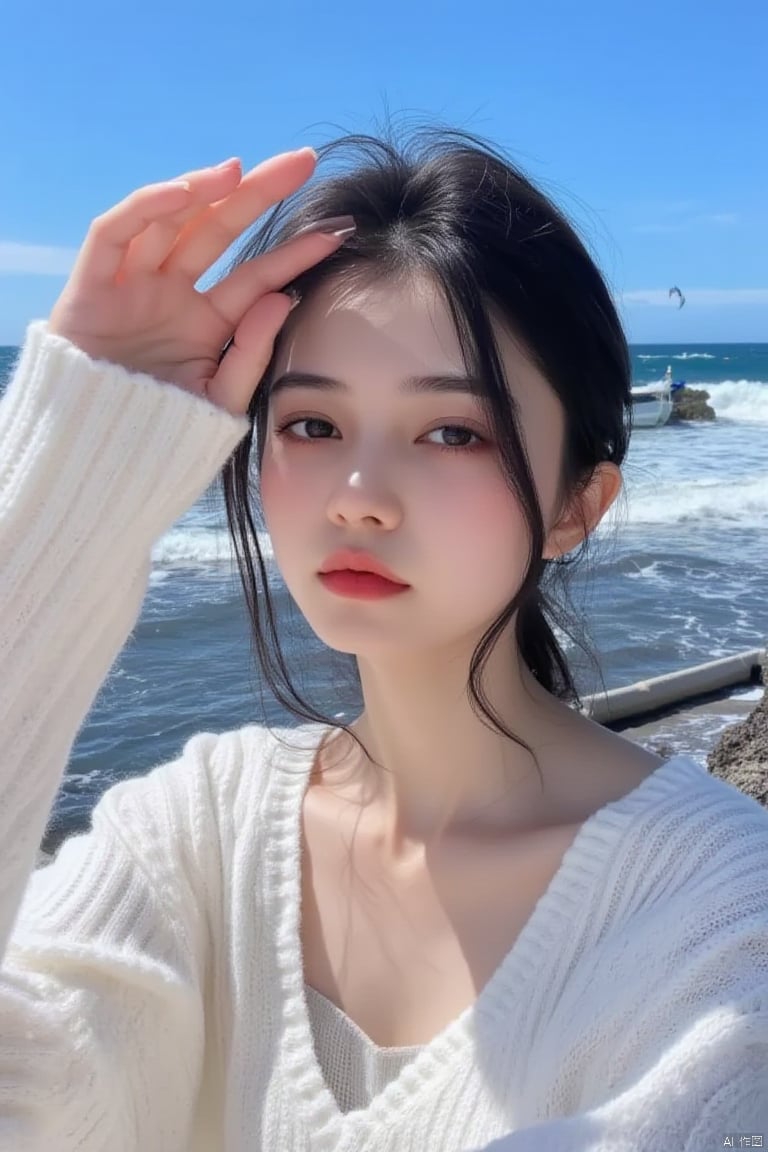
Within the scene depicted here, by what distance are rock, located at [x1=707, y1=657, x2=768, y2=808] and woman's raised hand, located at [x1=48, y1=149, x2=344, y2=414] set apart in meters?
2.50

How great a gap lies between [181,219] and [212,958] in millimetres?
990

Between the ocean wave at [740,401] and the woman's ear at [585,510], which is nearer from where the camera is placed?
the woman's ear at [585,510]

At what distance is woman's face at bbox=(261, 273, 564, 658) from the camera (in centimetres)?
126

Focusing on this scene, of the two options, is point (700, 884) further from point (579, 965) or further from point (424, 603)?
point (424, 603)

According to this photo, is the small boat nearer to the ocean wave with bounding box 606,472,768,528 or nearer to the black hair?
the ocean wave with bounding box 606,472,768,528

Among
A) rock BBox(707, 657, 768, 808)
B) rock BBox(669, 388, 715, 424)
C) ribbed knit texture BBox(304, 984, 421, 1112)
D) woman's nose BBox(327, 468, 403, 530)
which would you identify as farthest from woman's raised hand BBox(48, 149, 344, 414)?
rock BBox(669, 388, 715, 424)

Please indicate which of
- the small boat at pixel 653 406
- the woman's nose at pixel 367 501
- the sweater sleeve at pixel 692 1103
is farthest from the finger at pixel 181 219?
the small boat at pixel 653 406

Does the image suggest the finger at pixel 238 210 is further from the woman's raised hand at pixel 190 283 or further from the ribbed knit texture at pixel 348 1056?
the ribbed knit texture at pixel 348 1056

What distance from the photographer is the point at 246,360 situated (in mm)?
1280

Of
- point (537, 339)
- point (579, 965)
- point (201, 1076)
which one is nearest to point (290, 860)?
point (201, 1076)

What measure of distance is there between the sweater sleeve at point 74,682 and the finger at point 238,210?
0.59 ft

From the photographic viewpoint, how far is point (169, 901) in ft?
4.69

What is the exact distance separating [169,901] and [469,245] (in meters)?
0.96

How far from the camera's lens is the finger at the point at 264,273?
1.32m
